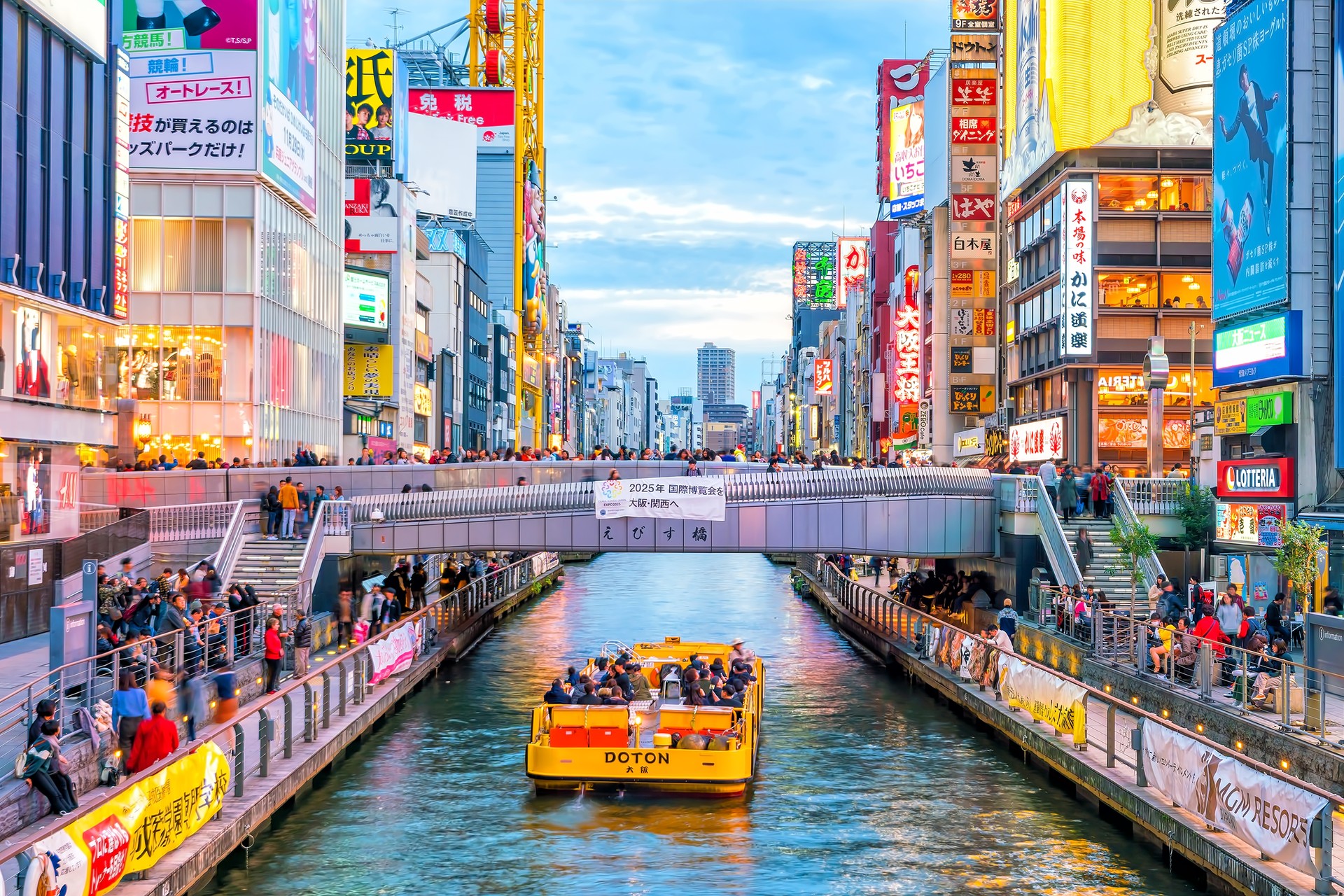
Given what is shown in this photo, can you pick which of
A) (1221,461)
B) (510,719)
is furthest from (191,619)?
(1221,461)

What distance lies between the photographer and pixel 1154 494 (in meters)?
46.1

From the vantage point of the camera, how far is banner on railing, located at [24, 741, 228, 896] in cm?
1466

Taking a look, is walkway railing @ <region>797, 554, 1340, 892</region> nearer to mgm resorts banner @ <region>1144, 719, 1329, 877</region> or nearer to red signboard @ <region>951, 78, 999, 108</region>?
mgm resorts banner @ <region>1144, 719, 1329, 877</region>

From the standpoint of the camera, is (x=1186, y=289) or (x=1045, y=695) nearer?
(x=1045, y=695)

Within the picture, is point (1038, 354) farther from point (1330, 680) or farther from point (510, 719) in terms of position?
point (1330, 680)

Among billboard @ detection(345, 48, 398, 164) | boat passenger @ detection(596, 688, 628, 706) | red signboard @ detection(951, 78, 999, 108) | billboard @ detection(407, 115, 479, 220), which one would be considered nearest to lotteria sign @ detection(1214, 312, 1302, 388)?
boat passenger @ detection(596, 688, 628, 706)

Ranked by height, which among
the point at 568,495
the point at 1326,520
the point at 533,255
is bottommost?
the point at 1326,520

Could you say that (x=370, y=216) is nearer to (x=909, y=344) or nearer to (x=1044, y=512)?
(x=909, y=344)

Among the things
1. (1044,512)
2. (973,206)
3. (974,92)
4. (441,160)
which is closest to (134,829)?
(1044,512)

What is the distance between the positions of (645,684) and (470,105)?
374 ft

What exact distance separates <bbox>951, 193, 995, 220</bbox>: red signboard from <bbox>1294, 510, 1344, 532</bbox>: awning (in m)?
56.4

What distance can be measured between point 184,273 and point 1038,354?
1741 inches

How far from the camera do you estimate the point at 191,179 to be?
61.2 metres

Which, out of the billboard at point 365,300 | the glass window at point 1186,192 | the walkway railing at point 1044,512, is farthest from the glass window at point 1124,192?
the billboard at point 365,300
